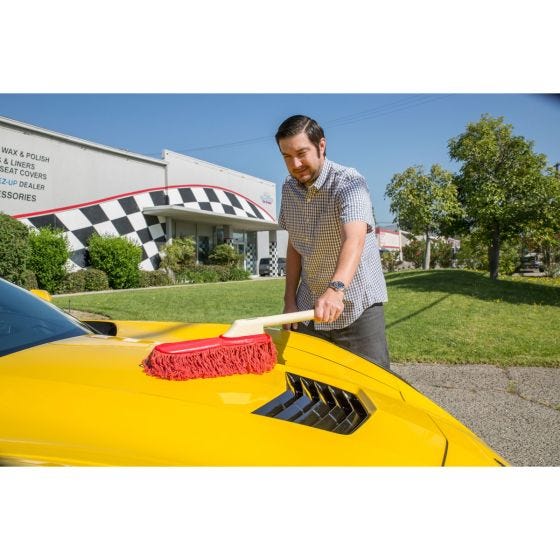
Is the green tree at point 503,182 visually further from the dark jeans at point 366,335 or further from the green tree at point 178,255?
the green tree at point 178,255

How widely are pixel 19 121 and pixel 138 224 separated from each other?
13.1 feet

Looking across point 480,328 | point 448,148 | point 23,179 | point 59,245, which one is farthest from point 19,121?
point 480,328

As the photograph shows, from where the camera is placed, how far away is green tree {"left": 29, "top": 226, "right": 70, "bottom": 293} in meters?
9.12

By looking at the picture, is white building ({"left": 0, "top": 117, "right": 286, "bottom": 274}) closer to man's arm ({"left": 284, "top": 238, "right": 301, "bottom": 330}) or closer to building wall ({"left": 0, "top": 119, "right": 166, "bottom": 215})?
building wall ({"left": 0, "top": 119, "right": 166, "bottom": 215})

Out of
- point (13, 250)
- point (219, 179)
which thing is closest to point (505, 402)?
point (13, 250)

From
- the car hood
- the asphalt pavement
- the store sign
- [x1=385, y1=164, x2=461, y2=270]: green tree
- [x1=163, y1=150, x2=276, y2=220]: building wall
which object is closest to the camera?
the car hood

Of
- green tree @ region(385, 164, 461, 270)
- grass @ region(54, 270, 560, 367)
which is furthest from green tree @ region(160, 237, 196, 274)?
green tree @ region(385, 164, 461, 270)

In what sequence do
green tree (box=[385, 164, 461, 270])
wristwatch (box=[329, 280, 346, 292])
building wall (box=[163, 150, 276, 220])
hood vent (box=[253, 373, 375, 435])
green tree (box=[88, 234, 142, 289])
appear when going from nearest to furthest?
1. hood vent (box=[253, 373, 375, 435])
2. wristwatch (box=[329, 280, 346, 292])
3. green tree (box=[385, 164, 461, 270])
4. green tree (box=[88, 234, 142, 289])
5. building wall (box=[163, 150, 276, 220])

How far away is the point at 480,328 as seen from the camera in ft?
14.6

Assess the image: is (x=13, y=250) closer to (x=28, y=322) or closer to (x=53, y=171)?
(x=53, y=171)

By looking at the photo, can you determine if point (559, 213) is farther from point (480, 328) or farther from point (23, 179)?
point (23, 179)

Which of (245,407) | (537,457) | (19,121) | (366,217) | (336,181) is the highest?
(19,121)

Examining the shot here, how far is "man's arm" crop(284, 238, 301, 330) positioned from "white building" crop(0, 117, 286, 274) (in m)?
8.81

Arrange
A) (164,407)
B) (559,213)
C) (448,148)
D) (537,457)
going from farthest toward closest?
(448,148)
(559,213)
(537,457)
(164,407)
